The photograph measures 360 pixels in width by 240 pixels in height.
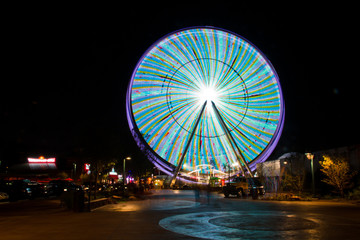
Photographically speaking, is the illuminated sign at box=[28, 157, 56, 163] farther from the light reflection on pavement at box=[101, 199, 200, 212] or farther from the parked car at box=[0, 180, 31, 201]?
the light reflection on pavement at box=[101, 199, 200, 212]

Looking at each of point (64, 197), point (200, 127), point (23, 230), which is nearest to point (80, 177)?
point (200, 127)

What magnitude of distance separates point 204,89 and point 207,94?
0.79 metres

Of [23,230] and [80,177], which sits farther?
[80,177]

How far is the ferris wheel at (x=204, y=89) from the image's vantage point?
38.2m

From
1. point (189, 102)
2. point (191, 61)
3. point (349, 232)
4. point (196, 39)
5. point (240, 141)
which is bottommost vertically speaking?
point (349, 232)

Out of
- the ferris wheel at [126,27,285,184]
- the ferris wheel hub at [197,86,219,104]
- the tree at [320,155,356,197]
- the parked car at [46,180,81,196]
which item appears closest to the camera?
the tree at [320,155,356,197]

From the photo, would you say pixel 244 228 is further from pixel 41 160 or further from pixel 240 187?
pixel 41 160

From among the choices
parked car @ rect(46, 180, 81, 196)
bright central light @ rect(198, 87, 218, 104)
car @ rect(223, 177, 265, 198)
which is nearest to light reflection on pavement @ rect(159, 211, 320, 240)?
car @ rect(223, 177, 265, 198)

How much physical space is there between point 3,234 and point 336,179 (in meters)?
21.8

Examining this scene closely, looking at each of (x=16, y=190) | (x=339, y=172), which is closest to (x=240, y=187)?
A: (x=339, y=172)

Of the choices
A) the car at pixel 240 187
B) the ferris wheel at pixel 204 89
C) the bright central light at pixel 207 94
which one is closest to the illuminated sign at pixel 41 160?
the ferris wheel at pixel 204 89

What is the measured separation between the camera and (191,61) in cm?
3862

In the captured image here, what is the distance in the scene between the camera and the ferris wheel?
38.2 meters

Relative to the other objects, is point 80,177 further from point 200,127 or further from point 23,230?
point 23,230
